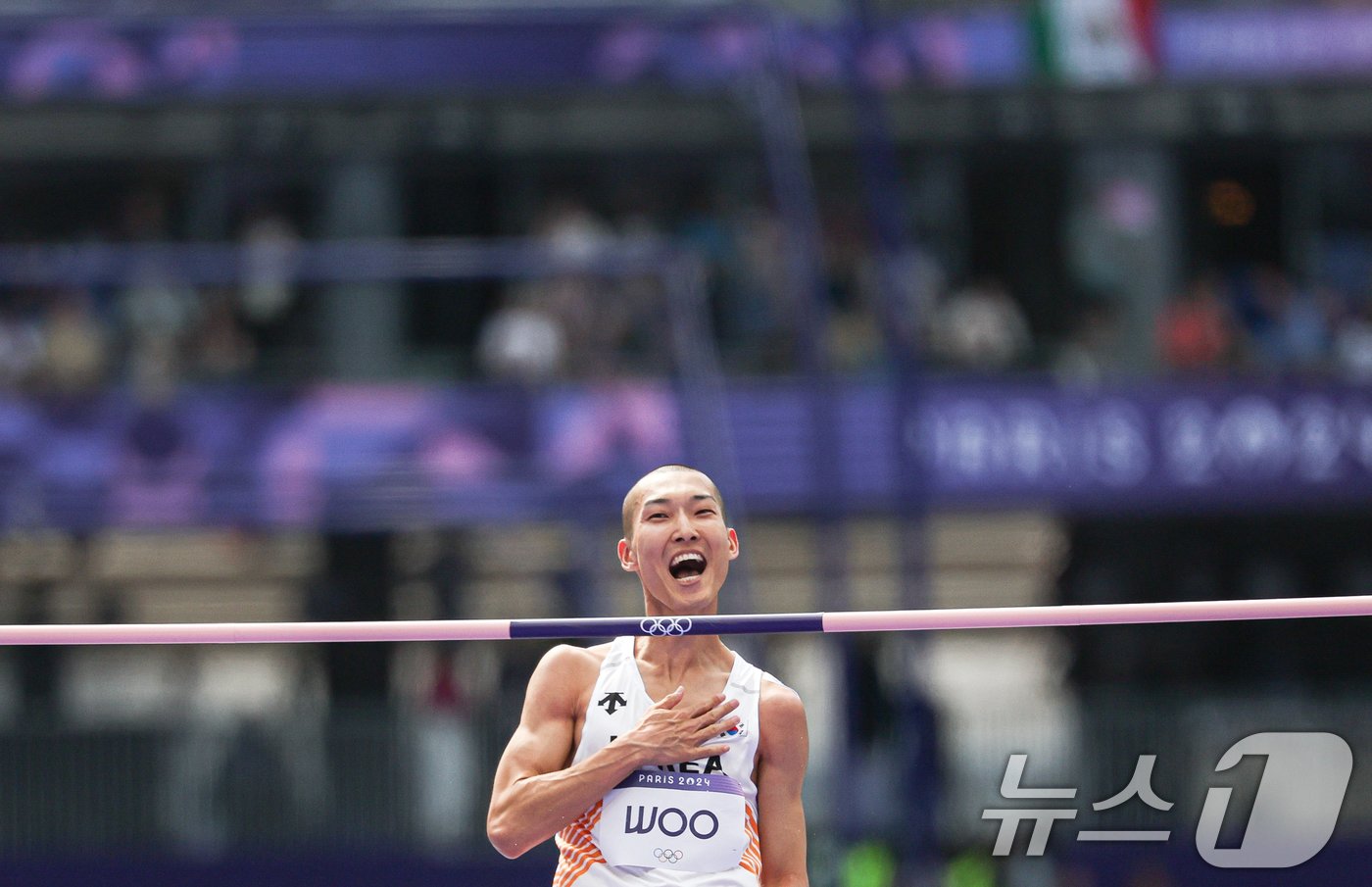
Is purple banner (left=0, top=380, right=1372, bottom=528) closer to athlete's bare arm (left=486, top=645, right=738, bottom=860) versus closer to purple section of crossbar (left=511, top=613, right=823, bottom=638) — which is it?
purple section of crossbar (left=511, top=613, right=823, bottom=638)

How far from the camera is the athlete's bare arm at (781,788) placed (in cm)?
467

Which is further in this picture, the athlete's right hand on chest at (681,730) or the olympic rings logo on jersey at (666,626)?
the olympic rings logo on jersey at (666,626)

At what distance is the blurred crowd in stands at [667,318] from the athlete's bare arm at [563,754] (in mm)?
9923

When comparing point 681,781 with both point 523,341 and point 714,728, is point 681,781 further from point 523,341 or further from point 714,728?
point 523,341

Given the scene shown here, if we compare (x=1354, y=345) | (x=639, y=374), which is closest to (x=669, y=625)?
(x=639, y=374)

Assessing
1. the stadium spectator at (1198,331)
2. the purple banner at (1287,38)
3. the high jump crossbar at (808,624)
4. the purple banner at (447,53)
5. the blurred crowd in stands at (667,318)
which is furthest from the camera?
the purple banner at (1287,38)

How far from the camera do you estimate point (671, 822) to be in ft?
14.9

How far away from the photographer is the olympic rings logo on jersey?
465cm

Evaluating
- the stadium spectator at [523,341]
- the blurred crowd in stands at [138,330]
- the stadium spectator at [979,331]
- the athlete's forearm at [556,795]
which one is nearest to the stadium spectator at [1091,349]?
the stadium spectator at [979,331]

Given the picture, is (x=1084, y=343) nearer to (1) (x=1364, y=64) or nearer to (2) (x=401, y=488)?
(1) (x=1364, y=64)

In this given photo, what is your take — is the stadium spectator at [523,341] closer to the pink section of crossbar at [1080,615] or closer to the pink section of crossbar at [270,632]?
the pink section of crossbar at [270,632]

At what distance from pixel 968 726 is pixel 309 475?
5.25 m

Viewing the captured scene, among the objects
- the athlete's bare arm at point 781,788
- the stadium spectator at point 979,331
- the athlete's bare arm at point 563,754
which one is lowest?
the stadium spectator at point 979,331

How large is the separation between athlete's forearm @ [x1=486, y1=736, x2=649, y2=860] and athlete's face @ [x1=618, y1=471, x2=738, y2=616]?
412mm
